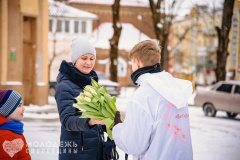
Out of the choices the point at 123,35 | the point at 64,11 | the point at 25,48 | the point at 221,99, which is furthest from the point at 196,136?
the point at 123,35

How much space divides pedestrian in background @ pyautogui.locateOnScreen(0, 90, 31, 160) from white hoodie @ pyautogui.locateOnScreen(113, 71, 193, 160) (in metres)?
0.85

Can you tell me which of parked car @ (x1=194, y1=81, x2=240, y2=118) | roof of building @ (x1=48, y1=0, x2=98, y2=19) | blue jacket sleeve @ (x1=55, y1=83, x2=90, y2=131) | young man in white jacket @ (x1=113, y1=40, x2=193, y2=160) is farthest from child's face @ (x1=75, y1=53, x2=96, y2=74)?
roof of building @ (x1=48, y1=0, x2=98, y2=19)

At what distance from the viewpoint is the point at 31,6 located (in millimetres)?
21344

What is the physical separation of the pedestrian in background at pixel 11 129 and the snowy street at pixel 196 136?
5.19m

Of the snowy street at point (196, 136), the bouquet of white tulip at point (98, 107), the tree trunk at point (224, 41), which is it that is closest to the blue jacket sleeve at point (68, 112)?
the bouquet of white tulip at point (98, 107)

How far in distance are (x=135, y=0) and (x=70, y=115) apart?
69.9m

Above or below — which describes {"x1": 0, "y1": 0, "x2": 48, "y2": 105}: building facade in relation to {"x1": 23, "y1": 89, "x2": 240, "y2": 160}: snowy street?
above

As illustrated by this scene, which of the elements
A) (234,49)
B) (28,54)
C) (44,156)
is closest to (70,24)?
(234,49)

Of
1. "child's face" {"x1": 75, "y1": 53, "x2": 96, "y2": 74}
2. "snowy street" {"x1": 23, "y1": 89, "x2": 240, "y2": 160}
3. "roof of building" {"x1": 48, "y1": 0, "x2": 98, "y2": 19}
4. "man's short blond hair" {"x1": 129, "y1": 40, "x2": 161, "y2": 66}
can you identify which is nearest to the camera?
"man's short blond hair" {"x1": 129, "y1": 40, "x2": 161, "y2": 66}

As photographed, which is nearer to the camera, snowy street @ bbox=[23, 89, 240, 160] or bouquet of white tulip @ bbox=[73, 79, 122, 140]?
bouquet of white tulip @ bbox=[73, 79, 122, 140]

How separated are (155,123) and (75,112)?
111cm

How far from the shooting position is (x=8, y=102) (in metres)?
3.97

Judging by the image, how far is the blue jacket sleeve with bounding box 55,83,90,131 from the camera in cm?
406

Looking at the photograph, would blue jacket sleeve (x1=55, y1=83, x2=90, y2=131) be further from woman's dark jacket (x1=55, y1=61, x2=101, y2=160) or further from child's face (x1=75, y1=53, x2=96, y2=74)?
child's face (x1=75, y1=53, x2=96, y2=74)
